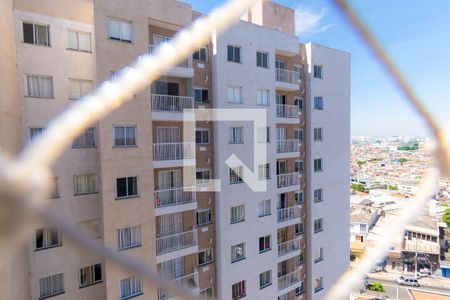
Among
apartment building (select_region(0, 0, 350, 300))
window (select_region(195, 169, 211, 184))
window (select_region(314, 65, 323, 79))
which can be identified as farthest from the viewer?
window (select_region(314, 65, 323, 79))

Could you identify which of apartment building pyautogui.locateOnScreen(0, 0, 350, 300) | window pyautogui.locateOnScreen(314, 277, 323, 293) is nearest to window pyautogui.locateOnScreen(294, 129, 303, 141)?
apartment building pyautogui.locateOnScreen(0, 0, 350, 300)

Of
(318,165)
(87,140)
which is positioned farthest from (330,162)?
(87,140)

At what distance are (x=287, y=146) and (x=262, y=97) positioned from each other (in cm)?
249

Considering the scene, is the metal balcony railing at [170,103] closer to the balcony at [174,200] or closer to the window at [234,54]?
the window at [234,54]

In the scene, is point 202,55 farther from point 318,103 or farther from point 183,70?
point 318,103

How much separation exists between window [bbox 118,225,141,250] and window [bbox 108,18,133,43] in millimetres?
5516

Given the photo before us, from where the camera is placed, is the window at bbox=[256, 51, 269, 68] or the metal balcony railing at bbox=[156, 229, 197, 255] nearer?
the metal balcony railing at bbox=[156, 229, 197, 255]

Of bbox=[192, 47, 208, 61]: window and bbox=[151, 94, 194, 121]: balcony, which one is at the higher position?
bbox=[192, 47, 208, 61]: window

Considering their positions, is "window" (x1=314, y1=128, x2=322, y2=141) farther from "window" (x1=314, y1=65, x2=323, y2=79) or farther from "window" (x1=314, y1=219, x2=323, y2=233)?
"window" (x1=314, y1=219, x2=323, y2=233)

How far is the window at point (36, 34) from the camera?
6849 mm

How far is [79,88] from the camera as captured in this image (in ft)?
24.8

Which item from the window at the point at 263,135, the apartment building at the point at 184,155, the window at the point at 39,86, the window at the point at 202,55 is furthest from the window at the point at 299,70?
the window at the point at 39,86

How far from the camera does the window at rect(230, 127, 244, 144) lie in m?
10.3

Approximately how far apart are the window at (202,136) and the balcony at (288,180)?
3806 millimetres
